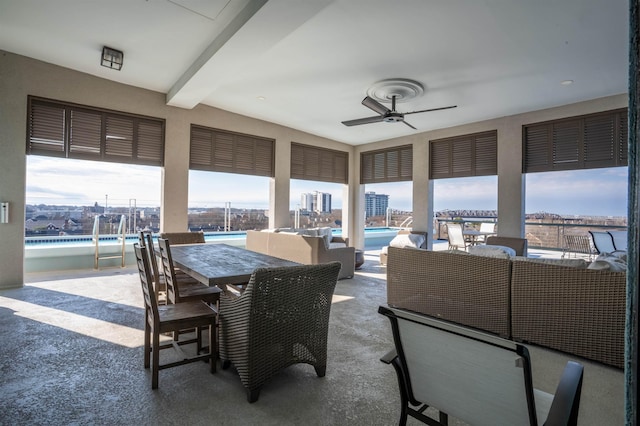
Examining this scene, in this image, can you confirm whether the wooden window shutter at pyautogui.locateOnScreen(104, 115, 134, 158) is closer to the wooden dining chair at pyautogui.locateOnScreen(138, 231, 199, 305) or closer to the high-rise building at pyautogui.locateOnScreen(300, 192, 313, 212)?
the wooden dining chair at pyautogui.locateOnScreen(138, 231, 199, 305)

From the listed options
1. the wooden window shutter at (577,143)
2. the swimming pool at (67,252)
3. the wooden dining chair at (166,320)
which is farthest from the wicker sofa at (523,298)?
the swimming pool at (67,252)

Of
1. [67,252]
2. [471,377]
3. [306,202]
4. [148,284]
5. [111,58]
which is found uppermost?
[111,58]

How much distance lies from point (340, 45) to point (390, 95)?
1544 millimetres

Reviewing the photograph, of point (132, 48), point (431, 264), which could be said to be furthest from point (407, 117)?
point (132, 48)

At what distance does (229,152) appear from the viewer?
659 cm

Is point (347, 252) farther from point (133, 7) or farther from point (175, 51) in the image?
point (133, 7)

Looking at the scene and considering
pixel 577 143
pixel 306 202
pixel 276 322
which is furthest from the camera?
pixel 306 202

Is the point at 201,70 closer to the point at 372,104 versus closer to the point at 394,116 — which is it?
the point at 372,104

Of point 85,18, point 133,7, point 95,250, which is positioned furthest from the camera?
point 95,250

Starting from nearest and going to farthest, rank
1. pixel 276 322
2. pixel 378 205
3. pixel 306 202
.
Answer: pixel 276 322 < pixel 306 202 < pixel 378 205

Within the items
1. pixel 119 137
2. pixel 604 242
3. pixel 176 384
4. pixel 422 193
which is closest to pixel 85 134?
pixel 119 137

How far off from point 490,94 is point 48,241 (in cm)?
861

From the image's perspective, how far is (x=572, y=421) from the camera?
1078 millimetres

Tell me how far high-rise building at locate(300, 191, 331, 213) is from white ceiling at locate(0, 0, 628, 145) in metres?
4.07
